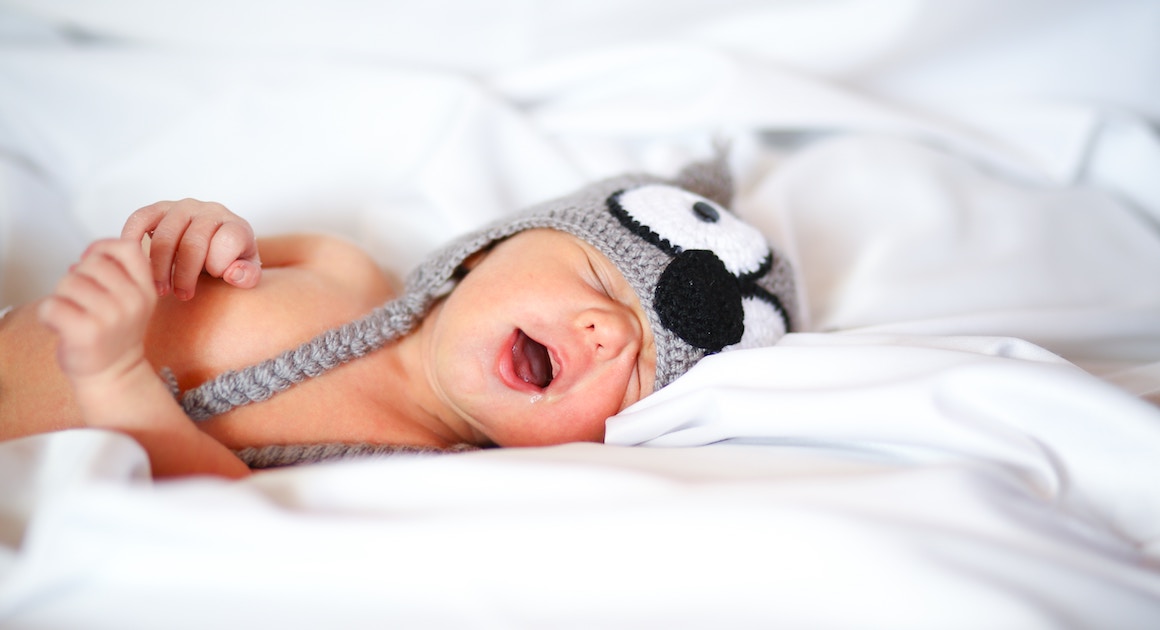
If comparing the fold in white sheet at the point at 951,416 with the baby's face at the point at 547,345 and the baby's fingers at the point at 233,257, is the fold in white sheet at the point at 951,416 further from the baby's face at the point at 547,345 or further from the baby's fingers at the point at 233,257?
the baby's fingers at the point at 233,257

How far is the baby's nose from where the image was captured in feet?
3.45

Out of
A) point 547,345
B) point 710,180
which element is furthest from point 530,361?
point 710,180

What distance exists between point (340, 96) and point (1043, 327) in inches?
58.0

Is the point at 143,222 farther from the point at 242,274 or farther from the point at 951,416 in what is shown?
the point at 951,416

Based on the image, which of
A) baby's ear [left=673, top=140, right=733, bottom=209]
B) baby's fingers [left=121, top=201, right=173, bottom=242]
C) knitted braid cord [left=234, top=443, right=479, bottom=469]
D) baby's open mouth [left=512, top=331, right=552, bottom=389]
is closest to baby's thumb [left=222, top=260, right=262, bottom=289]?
baby's fingers [left=121, top=201, right=173, bottom=242]

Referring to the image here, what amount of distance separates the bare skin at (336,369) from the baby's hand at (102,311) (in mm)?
75

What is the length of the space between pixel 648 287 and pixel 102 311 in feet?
2.18

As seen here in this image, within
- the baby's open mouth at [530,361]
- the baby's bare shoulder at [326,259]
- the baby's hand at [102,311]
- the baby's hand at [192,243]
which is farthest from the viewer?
the baby's bare shoulder at [326,259]

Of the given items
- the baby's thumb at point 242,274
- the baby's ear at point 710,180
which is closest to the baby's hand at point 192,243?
the baby's thumb at point 242,274

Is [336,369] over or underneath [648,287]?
underneath

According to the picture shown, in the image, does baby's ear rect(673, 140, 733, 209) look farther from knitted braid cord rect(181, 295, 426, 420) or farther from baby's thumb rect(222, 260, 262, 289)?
baby's thumb rect(222, 260, 262, 289)

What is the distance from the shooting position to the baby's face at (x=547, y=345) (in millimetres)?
1077

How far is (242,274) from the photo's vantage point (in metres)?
1.05

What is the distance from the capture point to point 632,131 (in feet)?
5.89
